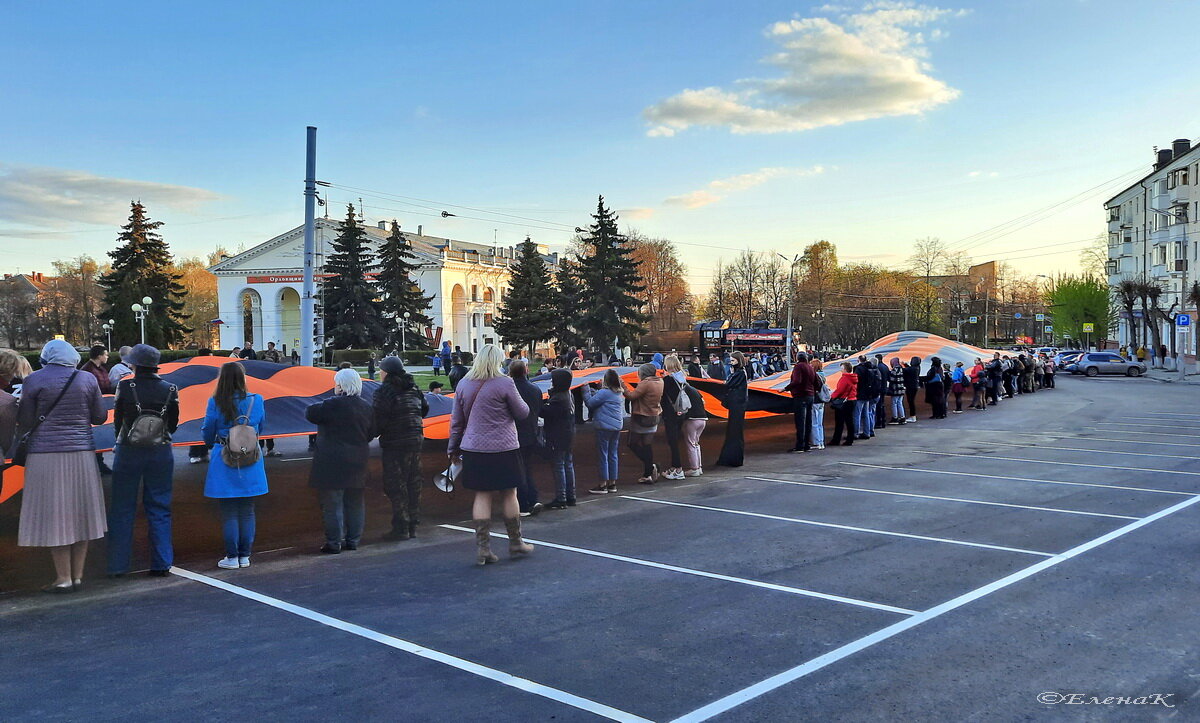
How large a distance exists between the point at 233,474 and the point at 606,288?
48123 mm

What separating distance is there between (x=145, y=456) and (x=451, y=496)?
162 inches

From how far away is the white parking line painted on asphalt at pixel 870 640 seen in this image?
452 centimetres

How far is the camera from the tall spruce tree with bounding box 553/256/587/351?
187 feet

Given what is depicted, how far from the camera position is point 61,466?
693 centimetres

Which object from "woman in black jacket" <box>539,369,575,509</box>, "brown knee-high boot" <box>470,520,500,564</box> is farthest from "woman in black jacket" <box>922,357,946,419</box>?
"brown knee-high boot" <box>470,520,500,564</box>

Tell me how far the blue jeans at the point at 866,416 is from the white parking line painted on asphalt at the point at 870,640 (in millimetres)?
9815

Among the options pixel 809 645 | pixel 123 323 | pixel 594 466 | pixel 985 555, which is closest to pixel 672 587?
pixel 809 645

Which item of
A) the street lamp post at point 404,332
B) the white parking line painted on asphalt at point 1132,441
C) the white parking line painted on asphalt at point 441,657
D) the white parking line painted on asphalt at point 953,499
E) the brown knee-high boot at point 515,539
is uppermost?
the street lamp post at point 404,332

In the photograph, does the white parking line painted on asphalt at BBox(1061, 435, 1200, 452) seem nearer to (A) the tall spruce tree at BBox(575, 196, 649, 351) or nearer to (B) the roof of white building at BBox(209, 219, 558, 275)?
(A) the tall spruce tree at BBox(575, 196, 649, 351)

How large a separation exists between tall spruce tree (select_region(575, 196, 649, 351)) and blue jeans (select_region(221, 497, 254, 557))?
47.5m

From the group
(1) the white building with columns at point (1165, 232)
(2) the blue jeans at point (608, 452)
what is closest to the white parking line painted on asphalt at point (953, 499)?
(2) the blue jeans at point (608, 452)

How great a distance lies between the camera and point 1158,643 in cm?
538

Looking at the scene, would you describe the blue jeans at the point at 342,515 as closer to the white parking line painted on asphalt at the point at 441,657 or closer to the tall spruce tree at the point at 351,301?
the white parking line painted on asphalt at the point at 441,657

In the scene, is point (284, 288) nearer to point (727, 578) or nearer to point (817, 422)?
point (817, 422)
